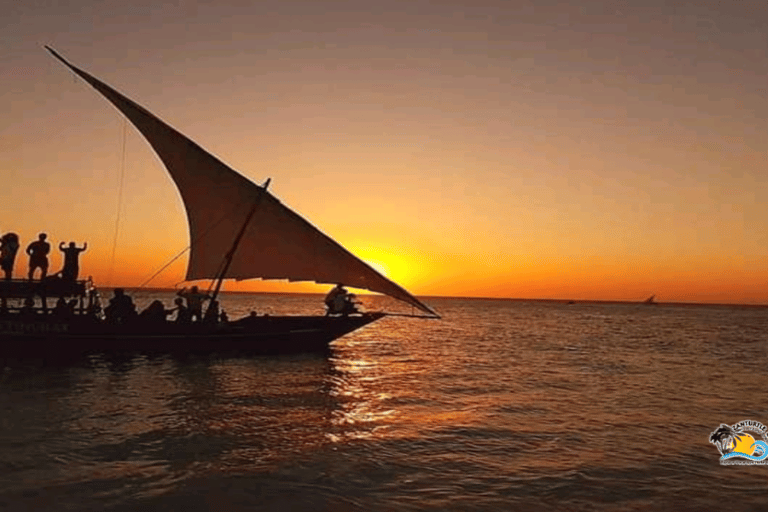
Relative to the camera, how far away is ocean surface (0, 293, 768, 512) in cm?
963

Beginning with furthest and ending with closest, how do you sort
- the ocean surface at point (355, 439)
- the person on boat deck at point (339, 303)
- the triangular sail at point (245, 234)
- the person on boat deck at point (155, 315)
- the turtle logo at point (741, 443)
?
the person on boat deck at point (339, 303), the triangular sail at point (245, 234), the person on boat deck at point (155, 315), the turtle logo at point (741, 443), the ocean surface at point (355, 439)

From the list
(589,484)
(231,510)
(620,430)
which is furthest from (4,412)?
(620,430)

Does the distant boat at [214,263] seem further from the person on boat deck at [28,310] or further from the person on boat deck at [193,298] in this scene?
the person on boat deck at [193,298]

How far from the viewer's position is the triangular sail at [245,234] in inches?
1032

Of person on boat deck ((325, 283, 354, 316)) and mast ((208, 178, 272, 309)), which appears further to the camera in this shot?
person on boat deck ((325, 283, 354, 316))

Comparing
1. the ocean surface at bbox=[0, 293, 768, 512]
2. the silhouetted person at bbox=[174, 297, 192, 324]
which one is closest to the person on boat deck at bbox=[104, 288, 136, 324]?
the ocean surface at bbox=[0, 293, 768, 512]

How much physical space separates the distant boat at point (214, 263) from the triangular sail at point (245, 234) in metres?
0.04

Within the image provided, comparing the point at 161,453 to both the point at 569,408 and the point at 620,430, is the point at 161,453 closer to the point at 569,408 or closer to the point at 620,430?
the point at 620,430

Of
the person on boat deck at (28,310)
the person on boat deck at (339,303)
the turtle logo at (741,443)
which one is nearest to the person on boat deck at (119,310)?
the person on boat deck at (28,310)

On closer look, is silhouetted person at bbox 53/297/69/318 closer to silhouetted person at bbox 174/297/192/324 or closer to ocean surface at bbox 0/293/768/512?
ocean surface at bbox 0/293/768/512

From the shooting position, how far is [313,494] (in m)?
9.67

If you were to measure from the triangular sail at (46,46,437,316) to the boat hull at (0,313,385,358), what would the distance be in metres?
2.49

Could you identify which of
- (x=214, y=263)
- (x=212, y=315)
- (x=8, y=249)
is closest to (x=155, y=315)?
(x=212, y=315)

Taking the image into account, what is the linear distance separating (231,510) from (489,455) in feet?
18.2
